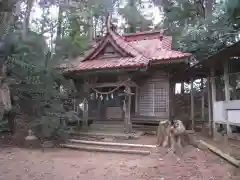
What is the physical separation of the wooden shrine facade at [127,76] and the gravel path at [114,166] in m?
3.69

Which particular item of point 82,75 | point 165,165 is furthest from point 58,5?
point 165,165

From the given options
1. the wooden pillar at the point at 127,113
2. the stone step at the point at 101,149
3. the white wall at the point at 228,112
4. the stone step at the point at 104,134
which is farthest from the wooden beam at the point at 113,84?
the white wall at the point at 228,112

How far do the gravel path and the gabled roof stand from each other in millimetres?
4533

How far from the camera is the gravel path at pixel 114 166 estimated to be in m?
6.08

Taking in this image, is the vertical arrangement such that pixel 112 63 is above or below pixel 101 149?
above

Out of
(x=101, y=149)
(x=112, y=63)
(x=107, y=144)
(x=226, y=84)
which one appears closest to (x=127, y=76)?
(x=112, y=63)

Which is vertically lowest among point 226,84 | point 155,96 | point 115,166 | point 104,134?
point 115,166

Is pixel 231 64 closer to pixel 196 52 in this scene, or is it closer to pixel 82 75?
pixel 196 52

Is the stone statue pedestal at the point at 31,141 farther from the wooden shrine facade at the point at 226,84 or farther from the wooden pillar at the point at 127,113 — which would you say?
the wooden shrine facade at the point at 226,84

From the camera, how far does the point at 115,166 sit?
7008 mm

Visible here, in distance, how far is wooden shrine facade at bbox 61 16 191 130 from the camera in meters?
11.4

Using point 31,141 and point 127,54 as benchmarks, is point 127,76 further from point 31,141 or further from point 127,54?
point 31,141

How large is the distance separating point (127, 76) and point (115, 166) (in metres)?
5.52

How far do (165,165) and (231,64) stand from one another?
5.89 metres
